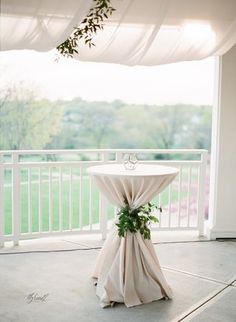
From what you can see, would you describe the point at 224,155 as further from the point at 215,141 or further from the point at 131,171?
the point at 131,171

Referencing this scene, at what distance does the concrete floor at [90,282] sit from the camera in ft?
8.64

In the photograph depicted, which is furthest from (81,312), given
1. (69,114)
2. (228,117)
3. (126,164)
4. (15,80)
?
(69,114)

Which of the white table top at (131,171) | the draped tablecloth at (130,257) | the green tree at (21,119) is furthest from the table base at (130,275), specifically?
the green tree at (21,119)

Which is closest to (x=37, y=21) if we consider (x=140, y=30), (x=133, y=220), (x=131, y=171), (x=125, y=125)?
(x=140, y=30)

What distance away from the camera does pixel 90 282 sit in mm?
3154

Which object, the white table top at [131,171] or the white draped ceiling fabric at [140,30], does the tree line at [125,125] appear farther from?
the white table top at [131,171]

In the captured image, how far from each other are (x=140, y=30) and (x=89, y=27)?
424mm

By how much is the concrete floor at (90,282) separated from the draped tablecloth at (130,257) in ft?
0.27

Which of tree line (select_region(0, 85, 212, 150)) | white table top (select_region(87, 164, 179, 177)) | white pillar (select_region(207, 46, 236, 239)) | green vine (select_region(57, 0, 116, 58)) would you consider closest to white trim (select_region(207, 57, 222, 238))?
white pillar (select_region(207, 46, 236, 239))

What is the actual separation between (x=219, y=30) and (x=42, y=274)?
104 inches

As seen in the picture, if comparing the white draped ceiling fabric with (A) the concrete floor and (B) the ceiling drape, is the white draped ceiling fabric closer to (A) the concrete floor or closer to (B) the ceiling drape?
(B) the ceiling drape

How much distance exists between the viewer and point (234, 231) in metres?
4.33

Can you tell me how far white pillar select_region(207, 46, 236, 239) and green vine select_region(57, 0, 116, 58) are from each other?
1.57 m

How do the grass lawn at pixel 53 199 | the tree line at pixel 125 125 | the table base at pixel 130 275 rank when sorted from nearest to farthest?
1. the table base at pixel 130 275
2. the grass lawn at pixel 53 199
3. the tree line at pixel 125 125
